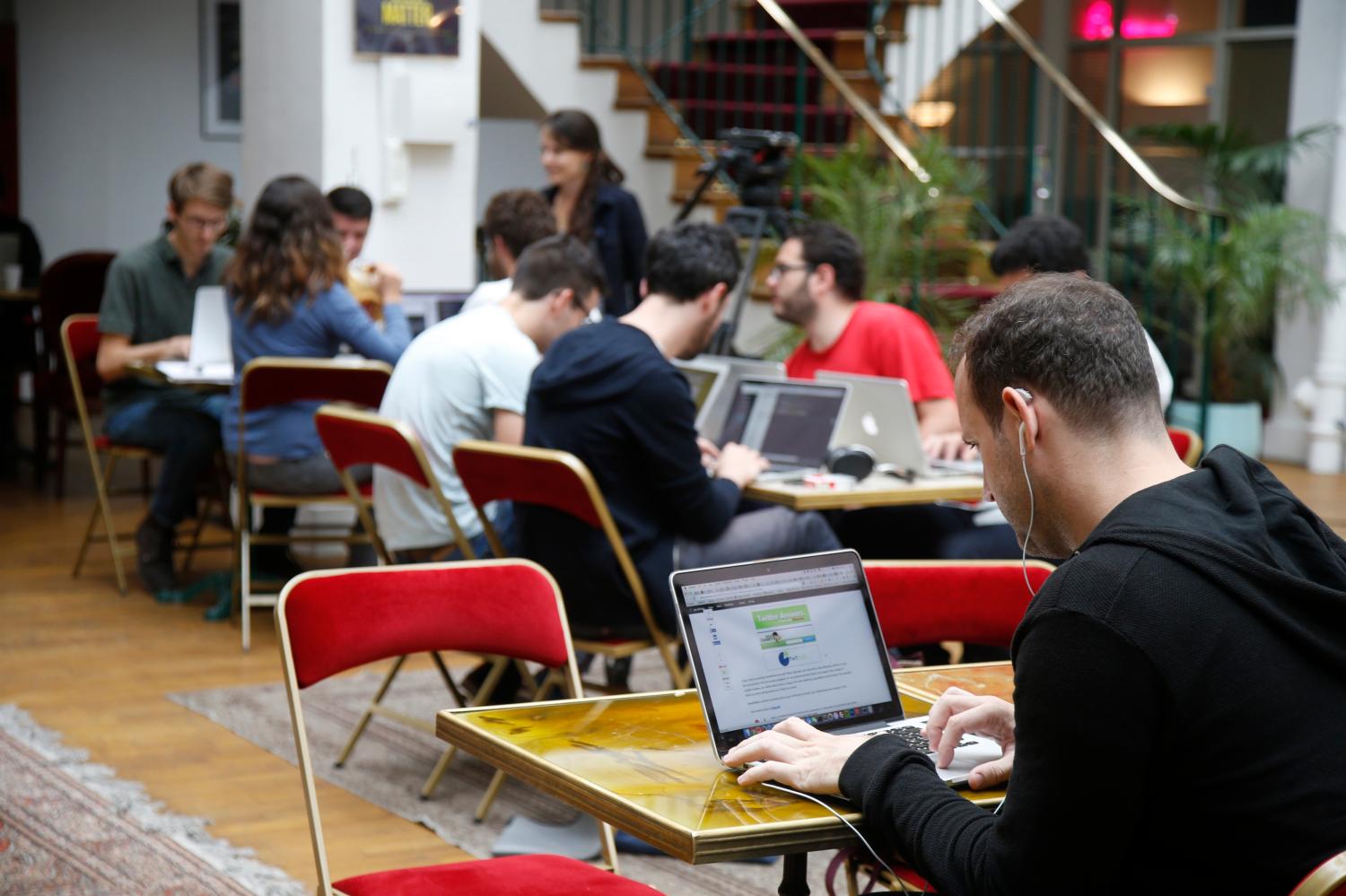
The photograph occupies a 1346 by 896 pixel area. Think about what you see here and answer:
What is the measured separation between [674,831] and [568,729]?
1.29 ft

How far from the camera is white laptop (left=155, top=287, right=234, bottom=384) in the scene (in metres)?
5.42

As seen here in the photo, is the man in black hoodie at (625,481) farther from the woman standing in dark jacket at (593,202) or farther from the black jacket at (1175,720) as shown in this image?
the woman standing in dark jacket at (593,202)

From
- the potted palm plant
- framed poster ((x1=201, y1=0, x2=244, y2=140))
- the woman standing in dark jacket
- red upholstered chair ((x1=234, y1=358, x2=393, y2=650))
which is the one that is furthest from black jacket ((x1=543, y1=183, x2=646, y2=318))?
framed poster ((x1=201, y1=0, x2=244, y2=140))

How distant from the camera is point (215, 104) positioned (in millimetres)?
10664

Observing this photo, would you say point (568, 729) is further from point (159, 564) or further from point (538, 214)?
point (159, 564)

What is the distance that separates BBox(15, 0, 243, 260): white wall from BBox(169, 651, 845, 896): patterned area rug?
6.69m

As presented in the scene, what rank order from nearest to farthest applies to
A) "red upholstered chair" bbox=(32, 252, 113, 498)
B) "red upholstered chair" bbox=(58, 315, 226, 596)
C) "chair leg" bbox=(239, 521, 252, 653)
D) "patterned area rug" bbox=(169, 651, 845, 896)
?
"patterned area rug" bbox=(169, 651, 845, 896), "chair leg" bbox=(239, 521, 252, 653), "red upholstered chair" bbox=(58, 315, 226, 596), "red upholstered chair" bbox=(32, 252, 113, 498)

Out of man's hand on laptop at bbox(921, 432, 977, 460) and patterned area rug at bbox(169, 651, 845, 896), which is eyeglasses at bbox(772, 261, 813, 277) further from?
patterned area rug at bbox(169, 651, 845, 896)

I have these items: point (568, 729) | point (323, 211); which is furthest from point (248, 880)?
point (323, 211)

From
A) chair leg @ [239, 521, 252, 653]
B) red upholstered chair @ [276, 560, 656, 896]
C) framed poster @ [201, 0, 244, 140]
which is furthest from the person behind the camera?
framed poster @ [201, 0, 244, 140]

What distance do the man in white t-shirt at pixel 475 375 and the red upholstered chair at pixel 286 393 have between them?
0.44 m

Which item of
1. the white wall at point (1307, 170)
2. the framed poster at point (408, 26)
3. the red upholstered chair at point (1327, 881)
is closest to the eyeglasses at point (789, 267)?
the framed poster at point (408, 26)

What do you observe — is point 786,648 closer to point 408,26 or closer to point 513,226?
point 513,226

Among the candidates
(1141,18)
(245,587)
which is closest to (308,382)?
(245,587)
